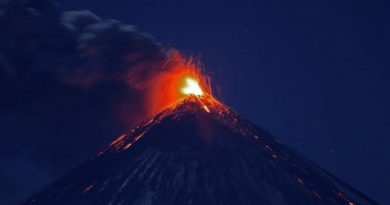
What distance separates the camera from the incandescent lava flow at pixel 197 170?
65.6 feet

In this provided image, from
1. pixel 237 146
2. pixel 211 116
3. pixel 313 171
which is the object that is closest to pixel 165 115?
pixel 211 116

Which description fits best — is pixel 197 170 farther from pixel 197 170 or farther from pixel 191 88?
pixel 191 88

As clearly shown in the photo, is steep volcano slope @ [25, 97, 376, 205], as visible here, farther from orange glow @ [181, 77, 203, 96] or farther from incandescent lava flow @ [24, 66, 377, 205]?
orange glow @ [181, 77, 203, 96]

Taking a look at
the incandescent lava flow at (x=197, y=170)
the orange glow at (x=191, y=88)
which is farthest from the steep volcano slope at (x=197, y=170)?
the orange glow at (x=191, y=88)

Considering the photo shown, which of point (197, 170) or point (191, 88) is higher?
point (191, 88)

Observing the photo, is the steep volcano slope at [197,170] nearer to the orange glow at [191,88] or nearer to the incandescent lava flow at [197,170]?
the incandescent lava flow at [197,170]

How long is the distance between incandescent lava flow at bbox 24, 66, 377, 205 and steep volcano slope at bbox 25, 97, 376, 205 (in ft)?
0.10

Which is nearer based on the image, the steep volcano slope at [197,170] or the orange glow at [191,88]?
the steep volcano slope at [197,170]

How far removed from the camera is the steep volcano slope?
2002 cm

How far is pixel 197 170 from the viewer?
21219mm

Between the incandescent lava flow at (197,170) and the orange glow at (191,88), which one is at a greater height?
the orange glow at (191,88)

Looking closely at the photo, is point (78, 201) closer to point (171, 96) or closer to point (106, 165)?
point (106, 165)

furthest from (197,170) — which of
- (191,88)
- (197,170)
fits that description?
(191,88)

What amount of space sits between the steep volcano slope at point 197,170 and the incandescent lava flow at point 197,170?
1.2 inches
